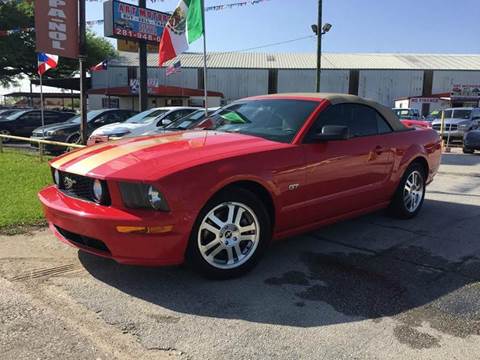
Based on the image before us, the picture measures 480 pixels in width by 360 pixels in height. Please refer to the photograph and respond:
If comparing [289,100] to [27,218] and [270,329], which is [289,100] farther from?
[27,218]

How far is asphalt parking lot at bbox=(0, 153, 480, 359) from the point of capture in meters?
2.92

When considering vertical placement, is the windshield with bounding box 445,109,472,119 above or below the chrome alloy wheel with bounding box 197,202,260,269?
above

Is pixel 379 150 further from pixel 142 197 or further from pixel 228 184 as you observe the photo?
pixel 142 197

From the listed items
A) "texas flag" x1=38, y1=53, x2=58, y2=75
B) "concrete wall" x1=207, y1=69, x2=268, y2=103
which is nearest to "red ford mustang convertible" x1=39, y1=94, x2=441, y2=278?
"texas flag" x1=38, y1=53, x2=58, y2=75

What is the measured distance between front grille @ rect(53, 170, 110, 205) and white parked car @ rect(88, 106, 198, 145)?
23.0 ft

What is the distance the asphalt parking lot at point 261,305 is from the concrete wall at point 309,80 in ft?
155

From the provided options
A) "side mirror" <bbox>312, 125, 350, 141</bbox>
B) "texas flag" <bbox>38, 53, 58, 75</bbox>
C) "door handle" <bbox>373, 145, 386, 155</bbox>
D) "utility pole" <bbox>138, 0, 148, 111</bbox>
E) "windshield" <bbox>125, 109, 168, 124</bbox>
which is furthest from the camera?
"utility pole" <bbox>138, 0, 148, 111</bbox>

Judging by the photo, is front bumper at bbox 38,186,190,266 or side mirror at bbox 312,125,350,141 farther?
side mirror at bbox 312,125,350,141

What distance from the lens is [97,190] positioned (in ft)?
12.0

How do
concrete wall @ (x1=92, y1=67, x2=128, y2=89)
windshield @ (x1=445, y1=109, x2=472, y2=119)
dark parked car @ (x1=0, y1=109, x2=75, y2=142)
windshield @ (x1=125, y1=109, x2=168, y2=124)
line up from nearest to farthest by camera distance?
windshield @ (x1=125, y1=109, x2=168, y2=124) → dark parked car @ (x1=0, y1=109, x2=75, y2=142) → windshield @ (x1=445, y1=109, x2=472, y2=119) → concrete wall @ (x1=92, y1=67, x2=128, y2=89)

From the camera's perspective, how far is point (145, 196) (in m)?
3.46

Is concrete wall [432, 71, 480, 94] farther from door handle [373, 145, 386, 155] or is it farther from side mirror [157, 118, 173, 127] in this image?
door handle [373, 145, 386, 155]

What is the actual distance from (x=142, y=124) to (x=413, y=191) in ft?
25.4

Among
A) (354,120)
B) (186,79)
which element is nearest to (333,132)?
(354,120)
